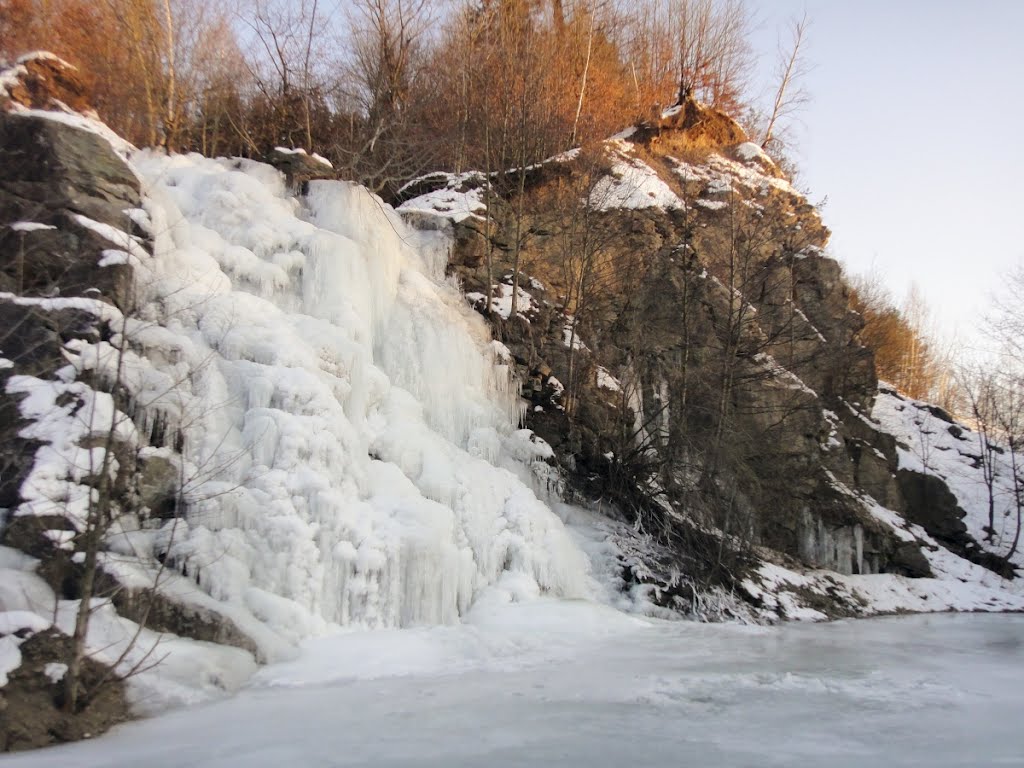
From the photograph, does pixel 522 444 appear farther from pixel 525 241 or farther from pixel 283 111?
pixel 283 111

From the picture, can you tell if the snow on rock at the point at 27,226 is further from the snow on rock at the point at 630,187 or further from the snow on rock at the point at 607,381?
the snow on rock at the point at 630,187

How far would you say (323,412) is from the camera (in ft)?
25.8

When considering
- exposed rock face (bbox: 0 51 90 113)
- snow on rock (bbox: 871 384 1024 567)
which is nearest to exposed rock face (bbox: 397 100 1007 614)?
snow on rock (bbox: 871 384 1024 567)

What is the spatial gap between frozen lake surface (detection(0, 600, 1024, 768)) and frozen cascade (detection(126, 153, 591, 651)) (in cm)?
75

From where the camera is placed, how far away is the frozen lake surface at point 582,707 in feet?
13.0

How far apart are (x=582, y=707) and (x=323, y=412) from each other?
4337 mm

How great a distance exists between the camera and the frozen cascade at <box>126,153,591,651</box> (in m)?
6.71

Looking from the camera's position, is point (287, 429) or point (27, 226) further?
point (27, 226)

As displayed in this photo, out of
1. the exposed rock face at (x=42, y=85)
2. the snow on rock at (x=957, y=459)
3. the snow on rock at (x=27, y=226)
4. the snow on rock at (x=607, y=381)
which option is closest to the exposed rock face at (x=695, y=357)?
the snow on rock at (x=607, y=381)

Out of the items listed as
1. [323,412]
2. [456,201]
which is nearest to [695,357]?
[456,201]

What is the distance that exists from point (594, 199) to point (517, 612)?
9.19 meters

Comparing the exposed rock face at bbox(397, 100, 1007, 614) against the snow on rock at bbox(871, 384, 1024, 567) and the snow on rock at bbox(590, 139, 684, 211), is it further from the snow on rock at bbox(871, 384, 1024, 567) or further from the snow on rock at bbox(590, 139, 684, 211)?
the snow on rock at bbox(871, 384, 1024, 567)

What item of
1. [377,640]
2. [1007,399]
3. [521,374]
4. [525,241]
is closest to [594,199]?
[525,241]

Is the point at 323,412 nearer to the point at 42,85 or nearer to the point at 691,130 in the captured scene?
the point at 42,85
